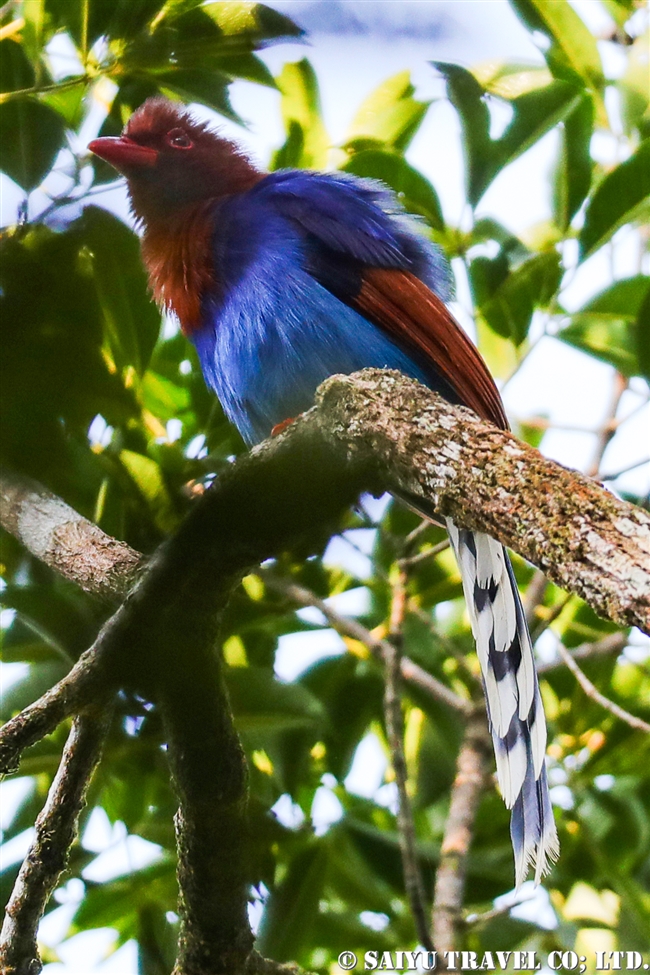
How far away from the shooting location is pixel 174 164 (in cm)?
350

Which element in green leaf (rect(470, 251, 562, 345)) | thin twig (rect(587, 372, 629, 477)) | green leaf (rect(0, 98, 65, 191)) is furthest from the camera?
thin twig (rect(587, 372, 629, 477))

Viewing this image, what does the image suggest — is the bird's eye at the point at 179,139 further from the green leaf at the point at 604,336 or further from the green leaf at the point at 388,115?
the green leaf at the point at 604,336

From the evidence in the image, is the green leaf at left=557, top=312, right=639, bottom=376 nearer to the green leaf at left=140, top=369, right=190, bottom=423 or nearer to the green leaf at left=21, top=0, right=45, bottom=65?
the green leaf at left=140, top=369, right=190, bottom=423

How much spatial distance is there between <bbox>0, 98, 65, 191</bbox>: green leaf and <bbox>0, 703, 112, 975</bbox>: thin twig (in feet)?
3.81

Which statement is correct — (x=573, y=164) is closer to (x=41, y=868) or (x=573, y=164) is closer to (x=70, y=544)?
(x=70, y=544)

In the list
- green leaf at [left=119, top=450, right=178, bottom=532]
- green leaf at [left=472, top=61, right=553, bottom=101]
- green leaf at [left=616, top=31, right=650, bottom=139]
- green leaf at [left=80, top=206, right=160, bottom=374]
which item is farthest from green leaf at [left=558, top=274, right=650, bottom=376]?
green leaf at [left=80, top=206, right=160, bottom=374]

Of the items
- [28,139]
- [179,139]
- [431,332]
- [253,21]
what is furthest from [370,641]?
[253,21]

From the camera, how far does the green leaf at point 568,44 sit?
2805 mm

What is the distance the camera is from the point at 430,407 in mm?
1727

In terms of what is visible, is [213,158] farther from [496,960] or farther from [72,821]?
[496,960]

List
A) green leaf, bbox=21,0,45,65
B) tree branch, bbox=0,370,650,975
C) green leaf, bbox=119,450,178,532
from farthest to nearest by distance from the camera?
green leaf, bbox=21,0,45,65, tree branch, bbox=0,370,650,975, green leaf, bbox=119,450,178,532

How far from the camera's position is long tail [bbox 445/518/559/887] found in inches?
99.7

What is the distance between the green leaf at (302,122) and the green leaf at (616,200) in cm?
88

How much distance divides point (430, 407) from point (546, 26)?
1.57 metres
